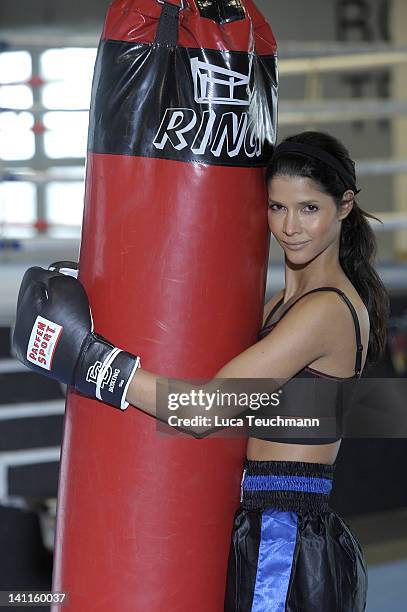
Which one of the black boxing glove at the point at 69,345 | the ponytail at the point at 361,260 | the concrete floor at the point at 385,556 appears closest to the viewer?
the black boxing glove at the point at 69,345

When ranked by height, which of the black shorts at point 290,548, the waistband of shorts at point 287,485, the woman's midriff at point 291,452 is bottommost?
the black shorts at point 290,548

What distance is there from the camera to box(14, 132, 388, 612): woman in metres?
1.55

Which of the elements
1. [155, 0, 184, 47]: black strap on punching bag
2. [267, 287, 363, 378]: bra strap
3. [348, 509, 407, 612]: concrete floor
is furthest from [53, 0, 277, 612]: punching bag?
[348, 509, 407, 612]: concrete floor

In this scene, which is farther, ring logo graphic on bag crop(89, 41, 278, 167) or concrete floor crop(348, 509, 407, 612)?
concrete floor crop(348, 509, 407, 612)

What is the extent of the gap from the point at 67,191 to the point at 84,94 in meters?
0.80

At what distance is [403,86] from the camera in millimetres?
7039

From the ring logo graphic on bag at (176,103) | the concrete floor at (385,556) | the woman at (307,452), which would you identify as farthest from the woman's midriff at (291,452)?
the concrete floor at (385,556)

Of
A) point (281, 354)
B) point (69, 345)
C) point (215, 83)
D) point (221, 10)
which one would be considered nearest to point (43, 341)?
point (69, 345)

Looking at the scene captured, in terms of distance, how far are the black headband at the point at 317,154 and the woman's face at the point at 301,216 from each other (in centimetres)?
4

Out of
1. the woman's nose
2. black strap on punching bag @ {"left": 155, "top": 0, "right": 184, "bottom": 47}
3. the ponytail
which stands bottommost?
the ponytail

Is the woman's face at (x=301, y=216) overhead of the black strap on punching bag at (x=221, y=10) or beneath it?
beneath

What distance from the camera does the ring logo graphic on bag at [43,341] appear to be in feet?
5.13

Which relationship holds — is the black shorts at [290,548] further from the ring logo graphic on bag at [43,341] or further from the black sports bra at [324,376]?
the ring logo graphic on bag at [43,341]

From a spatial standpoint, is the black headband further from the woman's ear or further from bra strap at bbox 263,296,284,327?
bra strap at bbox 263,296,284,327
